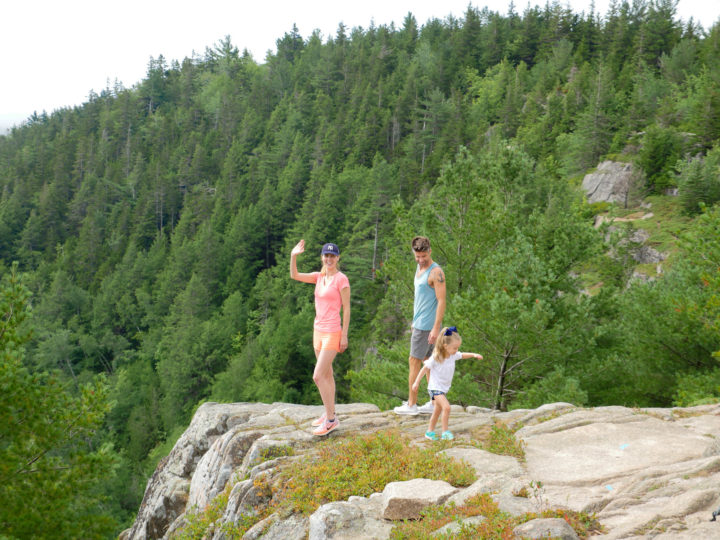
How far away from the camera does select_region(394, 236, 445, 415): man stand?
567cm

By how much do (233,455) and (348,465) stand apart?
2277 mm

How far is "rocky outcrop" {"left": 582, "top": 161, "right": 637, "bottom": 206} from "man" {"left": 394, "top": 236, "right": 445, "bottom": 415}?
84.1ft

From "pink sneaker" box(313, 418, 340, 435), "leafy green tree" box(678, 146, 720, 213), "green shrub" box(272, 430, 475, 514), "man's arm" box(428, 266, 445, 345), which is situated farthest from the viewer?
"leafy green tree" box(678, 146, 720, 213)

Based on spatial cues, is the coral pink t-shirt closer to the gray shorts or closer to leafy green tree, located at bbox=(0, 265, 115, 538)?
the gray shorts

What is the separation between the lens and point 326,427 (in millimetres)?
6223

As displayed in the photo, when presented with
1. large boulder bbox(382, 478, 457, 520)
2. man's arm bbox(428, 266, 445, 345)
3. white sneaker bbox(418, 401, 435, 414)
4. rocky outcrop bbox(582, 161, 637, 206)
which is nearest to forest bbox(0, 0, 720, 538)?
rocky outcrop bbox(582, 161, 637, 206)

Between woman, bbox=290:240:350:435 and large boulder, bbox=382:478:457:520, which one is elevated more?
woman, bbox=290:240:350:435

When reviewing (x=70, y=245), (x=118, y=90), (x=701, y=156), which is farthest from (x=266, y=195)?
(x=118, y=90)

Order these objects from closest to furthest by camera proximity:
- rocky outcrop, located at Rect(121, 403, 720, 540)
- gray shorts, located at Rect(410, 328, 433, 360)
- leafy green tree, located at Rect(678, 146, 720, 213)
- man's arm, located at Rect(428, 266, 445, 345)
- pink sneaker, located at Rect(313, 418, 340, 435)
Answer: rocky outcrop, located at Rect(121, 403, 720, 540)
man's arm, located at Rect(428, 266, 445, 345)
gray shorts, located at Rect(410, 328, 433, 360)
pink sneaker, located at Rect(313, 418, 340, 435)
leafy green tree, located at Rect(678, 146, 720, 213)

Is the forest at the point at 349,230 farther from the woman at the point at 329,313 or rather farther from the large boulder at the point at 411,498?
the large boulder at the point at 411,498

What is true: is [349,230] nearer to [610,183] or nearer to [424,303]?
[610,183]

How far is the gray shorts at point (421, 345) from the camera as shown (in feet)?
20.0

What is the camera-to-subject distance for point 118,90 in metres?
114

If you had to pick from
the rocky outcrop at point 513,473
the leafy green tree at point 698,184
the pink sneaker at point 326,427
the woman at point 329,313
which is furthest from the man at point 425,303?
the leafy green tree at point 698,184
